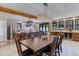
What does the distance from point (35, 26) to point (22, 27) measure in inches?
12.1

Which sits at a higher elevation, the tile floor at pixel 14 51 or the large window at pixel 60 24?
the large window at pixel 60 24

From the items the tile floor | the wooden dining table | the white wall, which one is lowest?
the tile floor

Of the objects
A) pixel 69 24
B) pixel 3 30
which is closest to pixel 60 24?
pixel 69 24

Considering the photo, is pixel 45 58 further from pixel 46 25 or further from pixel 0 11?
pixel 0 11

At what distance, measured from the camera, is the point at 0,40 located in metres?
2.53

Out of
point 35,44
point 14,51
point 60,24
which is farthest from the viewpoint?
point 14,51

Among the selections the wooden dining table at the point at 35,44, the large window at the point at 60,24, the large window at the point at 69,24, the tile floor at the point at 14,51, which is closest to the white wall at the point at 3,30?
the tile floor at the point at 14,51

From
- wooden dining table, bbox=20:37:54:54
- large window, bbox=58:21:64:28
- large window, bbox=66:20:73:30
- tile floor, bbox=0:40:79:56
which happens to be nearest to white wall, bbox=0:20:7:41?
tile floor, bbox=0:40:79:56

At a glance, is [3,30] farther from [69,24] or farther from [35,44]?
[69,24]

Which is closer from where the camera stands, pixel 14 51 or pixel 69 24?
pixel 69 24

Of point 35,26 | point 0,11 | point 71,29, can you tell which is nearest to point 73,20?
point 71,29

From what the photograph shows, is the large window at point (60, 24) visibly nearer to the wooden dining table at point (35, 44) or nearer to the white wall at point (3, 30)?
the wooden dining table at point (35, 44)

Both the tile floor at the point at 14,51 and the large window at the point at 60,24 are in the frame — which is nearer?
the large window at the point at 60,24

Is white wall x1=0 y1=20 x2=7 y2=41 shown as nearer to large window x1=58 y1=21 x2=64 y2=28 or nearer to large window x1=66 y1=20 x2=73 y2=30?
large window x1=58 y1=21 x2=64 y2=28
